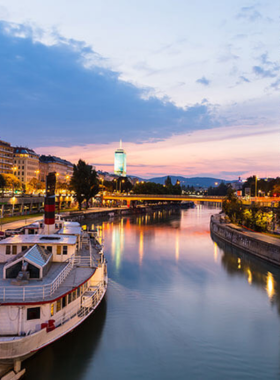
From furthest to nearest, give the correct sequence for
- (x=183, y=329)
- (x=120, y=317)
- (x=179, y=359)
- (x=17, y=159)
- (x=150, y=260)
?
(x=17, y=159)
(x=150, y=260)
(x=120, y=317)
(x=183, y=329)
(x=179, y=359)

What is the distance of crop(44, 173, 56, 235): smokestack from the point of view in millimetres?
27188

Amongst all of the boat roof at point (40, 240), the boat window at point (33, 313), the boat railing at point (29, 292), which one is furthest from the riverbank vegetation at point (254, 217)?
the boat window at point (33, 313)

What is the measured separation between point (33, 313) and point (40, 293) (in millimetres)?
998

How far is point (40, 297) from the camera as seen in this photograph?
17047 millimetres

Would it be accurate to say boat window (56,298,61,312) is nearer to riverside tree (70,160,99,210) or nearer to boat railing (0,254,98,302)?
boat railing (0,254,98,302)

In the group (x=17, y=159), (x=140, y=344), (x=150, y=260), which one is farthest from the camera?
(x=17, y=159)

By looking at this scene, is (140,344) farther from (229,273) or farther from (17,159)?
(17,159)

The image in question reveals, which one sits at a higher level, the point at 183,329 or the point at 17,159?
the point at 17,159

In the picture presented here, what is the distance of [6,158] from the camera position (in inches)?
6009

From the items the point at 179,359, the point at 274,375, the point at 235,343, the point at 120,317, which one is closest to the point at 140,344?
the point at 179,359

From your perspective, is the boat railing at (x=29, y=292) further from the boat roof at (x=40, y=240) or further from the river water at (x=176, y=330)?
the boat roof at (x=40, y=240)

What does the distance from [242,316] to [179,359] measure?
27.0ft

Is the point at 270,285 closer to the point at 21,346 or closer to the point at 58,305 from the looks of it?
the point at 58,305

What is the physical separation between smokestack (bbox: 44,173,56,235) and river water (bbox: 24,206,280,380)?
775 centimetres
